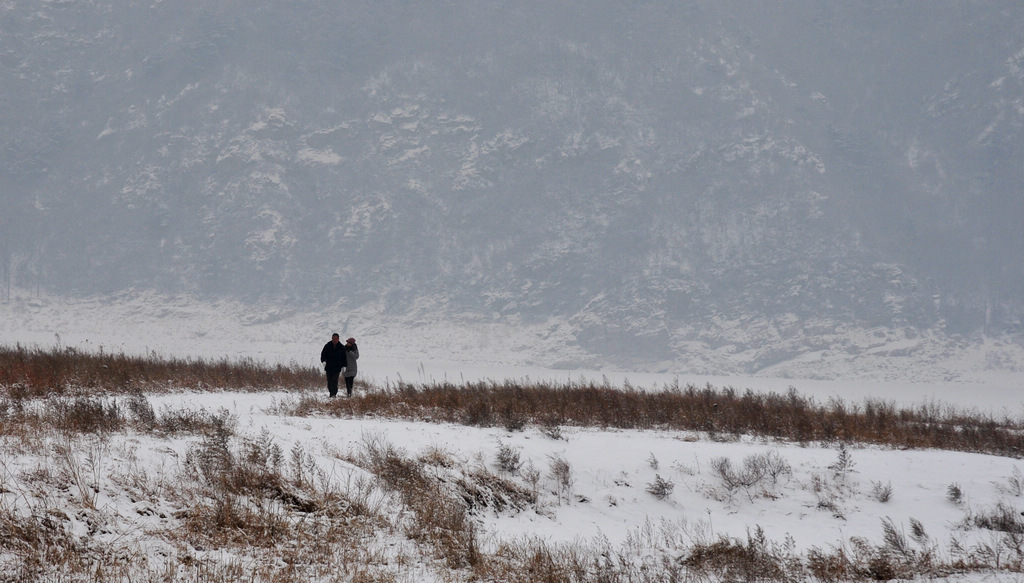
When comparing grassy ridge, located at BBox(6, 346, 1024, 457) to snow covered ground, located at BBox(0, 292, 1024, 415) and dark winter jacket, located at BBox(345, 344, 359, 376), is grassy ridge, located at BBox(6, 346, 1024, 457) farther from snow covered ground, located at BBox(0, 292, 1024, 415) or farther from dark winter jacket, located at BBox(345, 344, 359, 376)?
snow covered ground, located at BBox(0, 292, 1024, 415)

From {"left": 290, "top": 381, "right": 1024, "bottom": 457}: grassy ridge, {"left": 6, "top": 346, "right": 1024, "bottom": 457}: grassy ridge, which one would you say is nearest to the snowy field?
{"left": 290, "top": 381, "right": 1024, "bottom": 457}: grassy ridge

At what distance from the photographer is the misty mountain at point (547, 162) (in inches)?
3492

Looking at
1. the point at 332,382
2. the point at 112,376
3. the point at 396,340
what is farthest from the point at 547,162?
the point at 112,376

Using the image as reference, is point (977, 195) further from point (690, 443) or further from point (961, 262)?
point (690, 443)

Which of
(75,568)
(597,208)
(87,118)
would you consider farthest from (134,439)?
(87,118)

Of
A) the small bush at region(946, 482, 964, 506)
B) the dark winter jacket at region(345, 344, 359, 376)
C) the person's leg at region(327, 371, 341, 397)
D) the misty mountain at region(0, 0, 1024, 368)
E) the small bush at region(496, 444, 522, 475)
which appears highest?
the misty mountain at region(0, 0, 1024, 368)

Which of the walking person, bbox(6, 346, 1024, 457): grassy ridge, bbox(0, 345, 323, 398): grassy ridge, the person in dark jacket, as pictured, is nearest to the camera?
bbox(0, 345, 323, 398): grassy ridge

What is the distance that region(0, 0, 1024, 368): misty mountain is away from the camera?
291 ft

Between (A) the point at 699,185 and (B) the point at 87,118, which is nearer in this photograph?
(A) the point at 699,185

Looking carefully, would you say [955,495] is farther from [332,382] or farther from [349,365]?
[332,382]

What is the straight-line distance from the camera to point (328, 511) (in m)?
6.97

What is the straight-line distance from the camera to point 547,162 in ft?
351

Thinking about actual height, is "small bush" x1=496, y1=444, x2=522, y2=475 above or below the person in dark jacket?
below

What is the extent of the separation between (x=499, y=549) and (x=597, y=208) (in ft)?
316
